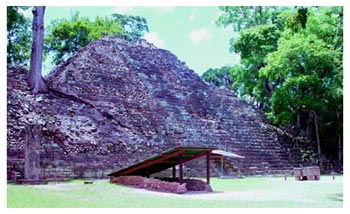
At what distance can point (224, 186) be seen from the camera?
12.3m

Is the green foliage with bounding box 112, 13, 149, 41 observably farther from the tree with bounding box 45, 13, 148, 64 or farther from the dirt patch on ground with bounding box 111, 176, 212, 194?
the dirt patch on ground with bounding box 111, 176, 212, 194

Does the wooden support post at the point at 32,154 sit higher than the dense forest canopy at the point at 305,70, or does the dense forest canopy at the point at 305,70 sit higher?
the dense forest canopy at the point at 305,70

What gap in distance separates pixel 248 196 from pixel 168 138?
6.54m

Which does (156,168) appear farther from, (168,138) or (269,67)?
(269,67)

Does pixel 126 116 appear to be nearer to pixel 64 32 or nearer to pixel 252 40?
pixel 252 40

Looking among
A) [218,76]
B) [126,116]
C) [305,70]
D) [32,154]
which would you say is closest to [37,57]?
[126,116]

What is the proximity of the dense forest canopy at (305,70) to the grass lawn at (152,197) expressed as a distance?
824cm

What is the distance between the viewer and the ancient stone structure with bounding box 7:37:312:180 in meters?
13.3

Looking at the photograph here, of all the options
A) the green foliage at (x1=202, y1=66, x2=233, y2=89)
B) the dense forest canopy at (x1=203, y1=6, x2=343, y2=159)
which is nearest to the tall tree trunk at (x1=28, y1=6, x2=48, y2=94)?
the dense forest canopy at (x1=203, y1=6, x2=343, y2=159)

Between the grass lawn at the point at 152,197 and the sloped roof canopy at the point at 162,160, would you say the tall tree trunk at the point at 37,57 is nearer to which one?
the grass lawn at the point at 152,197

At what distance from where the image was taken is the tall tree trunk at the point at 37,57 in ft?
50.3

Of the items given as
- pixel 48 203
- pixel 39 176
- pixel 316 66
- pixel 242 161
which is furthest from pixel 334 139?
pixel 48 203

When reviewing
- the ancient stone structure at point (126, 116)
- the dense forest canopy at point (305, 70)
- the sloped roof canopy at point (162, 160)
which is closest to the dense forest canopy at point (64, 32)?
the ancient stone structure at point (126, 116)

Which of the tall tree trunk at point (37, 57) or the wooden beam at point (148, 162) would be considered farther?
the tall tree trunk at point (37, 57)
